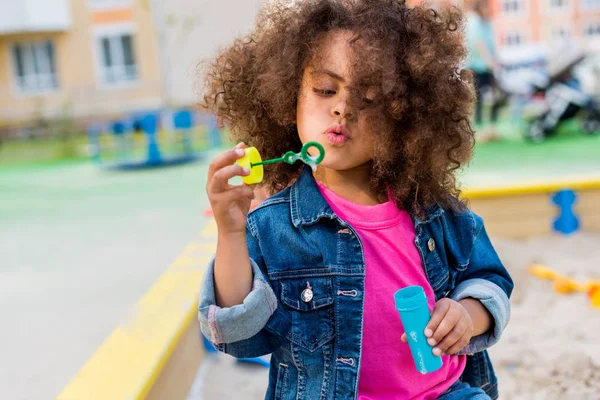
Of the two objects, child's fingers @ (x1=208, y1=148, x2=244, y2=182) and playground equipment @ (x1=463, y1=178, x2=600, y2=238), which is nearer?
child's fingers @ (x1=208, y1=148, x2=244, y2=182)

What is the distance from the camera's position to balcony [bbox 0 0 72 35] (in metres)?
15.8

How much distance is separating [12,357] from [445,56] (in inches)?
75.6

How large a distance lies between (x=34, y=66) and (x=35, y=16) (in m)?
1.15

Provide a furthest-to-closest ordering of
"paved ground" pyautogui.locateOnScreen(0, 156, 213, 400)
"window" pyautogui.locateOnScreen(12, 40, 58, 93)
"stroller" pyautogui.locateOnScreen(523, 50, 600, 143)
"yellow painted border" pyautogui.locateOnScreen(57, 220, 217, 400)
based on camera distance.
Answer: "window" pyautogui.locateOnScreen(12, 40, 58, 93) → "stroller" pyautogui.locateOnScreen(523, 50, 600, 143) → "paved ground" pyautogui.locateOnScreen(0, 156, 213, 400) → "yellow painted border" pyautogui.locateOnScreen(57, 220, 217, 400)

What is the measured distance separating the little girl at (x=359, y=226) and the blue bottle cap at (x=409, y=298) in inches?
2.8

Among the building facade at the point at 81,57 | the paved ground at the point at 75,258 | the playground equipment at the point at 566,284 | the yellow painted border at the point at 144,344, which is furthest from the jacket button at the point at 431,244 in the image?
the building facade at the point at 81,57

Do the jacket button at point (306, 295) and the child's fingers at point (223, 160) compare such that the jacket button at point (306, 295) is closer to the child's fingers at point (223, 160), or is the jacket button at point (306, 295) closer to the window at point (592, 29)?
the child's fingers at point (223, 160)

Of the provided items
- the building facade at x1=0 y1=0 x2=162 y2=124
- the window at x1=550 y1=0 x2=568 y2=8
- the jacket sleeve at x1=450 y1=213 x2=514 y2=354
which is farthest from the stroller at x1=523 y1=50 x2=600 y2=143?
the building facade at x1=0 y1=0 x2=162 y2=124

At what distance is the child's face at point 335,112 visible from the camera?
1.22 m

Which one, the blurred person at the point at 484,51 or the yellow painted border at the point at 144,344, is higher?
the blurred person at the point at 484,51

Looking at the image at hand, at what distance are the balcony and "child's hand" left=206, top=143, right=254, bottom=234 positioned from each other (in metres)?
16.1

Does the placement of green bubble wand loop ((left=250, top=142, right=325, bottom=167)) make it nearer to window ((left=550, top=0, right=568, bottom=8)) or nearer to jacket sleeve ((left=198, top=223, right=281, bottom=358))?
jacket sleeve ((left=198, top=223, right=281, bottom=358))

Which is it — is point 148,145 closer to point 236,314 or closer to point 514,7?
point 514,7

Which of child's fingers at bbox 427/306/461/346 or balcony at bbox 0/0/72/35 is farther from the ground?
balcony at bbox 0/0/72/35
